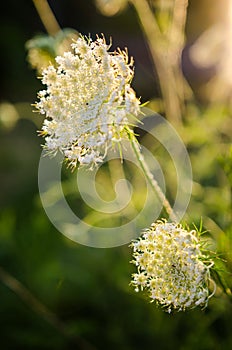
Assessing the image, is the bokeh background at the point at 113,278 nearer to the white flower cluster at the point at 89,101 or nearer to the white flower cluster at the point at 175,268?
the white flower cluster at the point at 175,268

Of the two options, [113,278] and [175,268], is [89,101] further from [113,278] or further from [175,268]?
[113,278]

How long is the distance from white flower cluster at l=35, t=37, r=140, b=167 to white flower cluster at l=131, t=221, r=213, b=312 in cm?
17

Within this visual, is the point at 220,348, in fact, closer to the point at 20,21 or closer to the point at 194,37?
Result: the point at 194,37

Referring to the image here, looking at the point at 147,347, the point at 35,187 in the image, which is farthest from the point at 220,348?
the point at 35,187

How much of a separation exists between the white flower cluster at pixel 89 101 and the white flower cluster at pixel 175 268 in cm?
17

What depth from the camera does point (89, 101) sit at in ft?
3.22

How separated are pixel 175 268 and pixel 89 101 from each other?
31cm

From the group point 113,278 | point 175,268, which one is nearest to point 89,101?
point 175,268

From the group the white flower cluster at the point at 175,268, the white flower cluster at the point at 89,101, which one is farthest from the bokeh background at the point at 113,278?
the white flower cluster at the point at 89,101

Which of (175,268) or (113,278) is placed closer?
(175,268)

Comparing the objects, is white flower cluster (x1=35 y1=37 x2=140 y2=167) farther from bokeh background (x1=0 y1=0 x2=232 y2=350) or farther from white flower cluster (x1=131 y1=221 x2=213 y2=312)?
bokeh background (x1=0 y1=0 x2=232 y2=350)

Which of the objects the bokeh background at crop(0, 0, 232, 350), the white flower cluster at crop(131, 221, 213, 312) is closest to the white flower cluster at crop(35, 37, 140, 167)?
the white flower cluster at crop(131, 221, 213, 312)

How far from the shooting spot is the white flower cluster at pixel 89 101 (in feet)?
3.17

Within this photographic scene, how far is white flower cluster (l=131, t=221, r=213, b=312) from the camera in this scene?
0.93m
